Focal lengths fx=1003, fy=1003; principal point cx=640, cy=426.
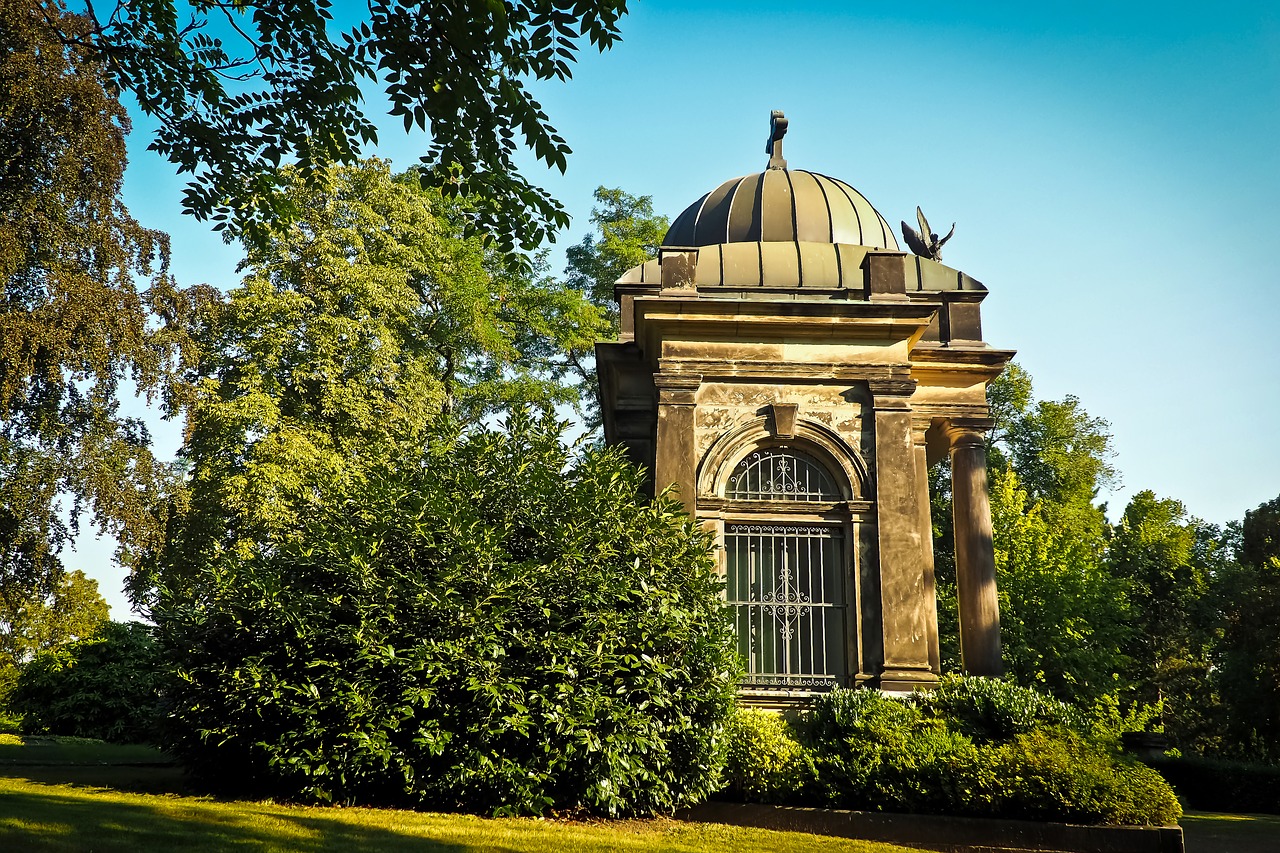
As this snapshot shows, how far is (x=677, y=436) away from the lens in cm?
1366

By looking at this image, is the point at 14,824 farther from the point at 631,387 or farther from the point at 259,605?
the point at 631,387

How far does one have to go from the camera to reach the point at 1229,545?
4091cm

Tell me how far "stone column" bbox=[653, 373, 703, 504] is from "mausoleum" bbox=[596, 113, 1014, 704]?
2 cm

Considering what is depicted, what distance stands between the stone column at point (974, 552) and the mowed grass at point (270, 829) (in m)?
6.07

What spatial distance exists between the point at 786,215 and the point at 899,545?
613 cm

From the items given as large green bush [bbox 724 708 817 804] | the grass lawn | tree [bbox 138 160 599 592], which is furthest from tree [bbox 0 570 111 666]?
the grass lawn

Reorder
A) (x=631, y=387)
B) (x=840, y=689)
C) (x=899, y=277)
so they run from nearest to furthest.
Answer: (x=840, y=689)
(x=899, y=277)
(x=631, y=387)

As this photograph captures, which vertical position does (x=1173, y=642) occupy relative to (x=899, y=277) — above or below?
below

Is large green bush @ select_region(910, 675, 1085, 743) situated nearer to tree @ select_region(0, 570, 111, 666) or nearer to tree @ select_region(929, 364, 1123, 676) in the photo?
tree @ select_region(929, 364, 1123, 676)

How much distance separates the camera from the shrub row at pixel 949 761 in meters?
10.1

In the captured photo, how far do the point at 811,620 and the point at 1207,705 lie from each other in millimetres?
30172

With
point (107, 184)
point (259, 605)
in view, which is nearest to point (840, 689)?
point (259, 605)

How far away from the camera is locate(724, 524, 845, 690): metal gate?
43.7 ft

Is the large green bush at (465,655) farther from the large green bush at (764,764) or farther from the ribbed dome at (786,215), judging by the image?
the ribbed dome at (786,215)
